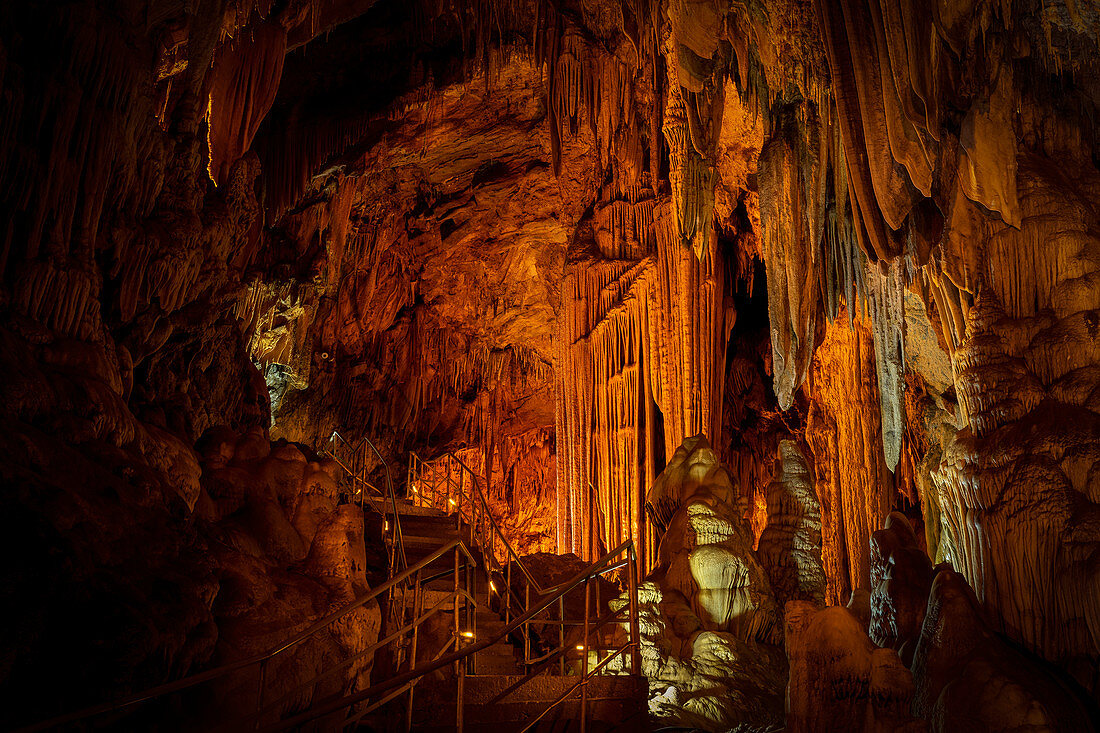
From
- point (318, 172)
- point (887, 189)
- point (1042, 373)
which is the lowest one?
point (1042, 373)

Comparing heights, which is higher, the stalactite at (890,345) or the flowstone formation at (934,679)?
the stalactite at (890,345)

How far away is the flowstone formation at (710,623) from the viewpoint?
6613 millimetres

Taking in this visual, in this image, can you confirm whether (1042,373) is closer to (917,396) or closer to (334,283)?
(917,396)

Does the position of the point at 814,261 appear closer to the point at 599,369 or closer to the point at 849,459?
the point at 849,459

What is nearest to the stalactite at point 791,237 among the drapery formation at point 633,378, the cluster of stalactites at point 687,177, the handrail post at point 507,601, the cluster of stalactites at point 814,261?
the cluster of stalactites at point 814,261

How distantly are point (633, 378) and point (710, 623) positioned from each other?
5885 mm

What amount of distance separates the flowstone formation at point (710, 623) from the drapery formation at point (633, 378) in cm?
368

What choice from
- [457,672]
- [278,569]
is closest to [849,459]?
[278,569]

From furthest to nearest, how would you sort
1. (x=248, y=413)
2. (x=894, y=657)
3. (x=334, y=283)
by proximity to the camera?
(x=334, y=283) → (x=248, y=413) → (x=894, y=657)

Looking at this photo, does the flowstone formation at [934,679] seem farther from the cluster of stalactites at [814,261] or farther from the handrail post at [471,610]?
the cluster of stalactites at [814,261]

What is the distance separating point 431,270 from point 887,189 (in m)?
9.98

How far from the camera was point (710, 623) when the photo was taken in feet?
23.9

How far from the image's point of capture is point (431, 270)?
1617 cm

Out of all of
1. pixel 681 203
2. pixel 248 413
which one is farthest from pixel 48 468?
pixel 681 203
